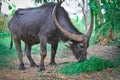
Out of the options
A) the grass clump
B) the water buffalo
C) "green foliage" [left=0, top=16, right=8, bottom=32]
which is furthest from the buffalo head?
"green foliage" [left=0, top=16, right=8, bottom=32]

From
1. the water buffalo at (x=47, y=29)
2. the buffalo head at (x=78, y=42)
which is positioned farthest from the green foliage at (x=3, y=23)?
the buffalo head at (x=78, y=42)

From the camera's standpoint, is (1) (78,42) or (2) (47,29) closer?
(1) (78,42)

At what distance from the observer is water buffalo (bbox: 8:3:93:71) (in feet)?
31.5

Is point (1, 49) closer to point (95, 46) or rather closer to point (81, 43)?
point (95, 46)

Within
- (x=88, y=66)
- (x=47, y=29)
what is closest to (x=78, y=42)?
(x=88, y=66)

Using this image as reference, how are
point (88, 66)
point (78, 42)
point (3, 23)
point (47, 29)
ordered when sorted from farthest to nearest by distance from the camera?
point (3, 23)
point (47, 29)
point (78, 42)
point (88, 66)

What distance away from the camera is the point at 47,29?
10.0 metres

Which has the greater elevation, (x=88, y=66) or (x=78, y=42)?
(x=78, y=42)

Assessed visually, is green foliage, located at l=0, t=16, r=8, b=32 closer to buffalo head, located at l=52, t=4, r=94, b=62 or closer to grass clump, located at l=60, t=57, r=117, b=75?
buffalo head, located at l=52, t=4, r=94, b=62

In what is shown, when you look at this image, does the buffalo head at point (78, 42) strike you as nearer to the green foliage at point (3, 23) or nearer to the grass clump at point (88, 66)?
the grass clump at point (88, 66)

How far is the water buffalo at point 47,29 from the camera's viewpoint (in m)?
9.59

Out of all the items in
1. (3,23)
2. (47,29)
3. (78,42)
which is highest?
(47,29)

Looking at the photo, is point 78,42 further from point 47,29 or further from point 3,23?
point 3,23

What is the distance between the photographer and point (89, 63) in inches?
357
